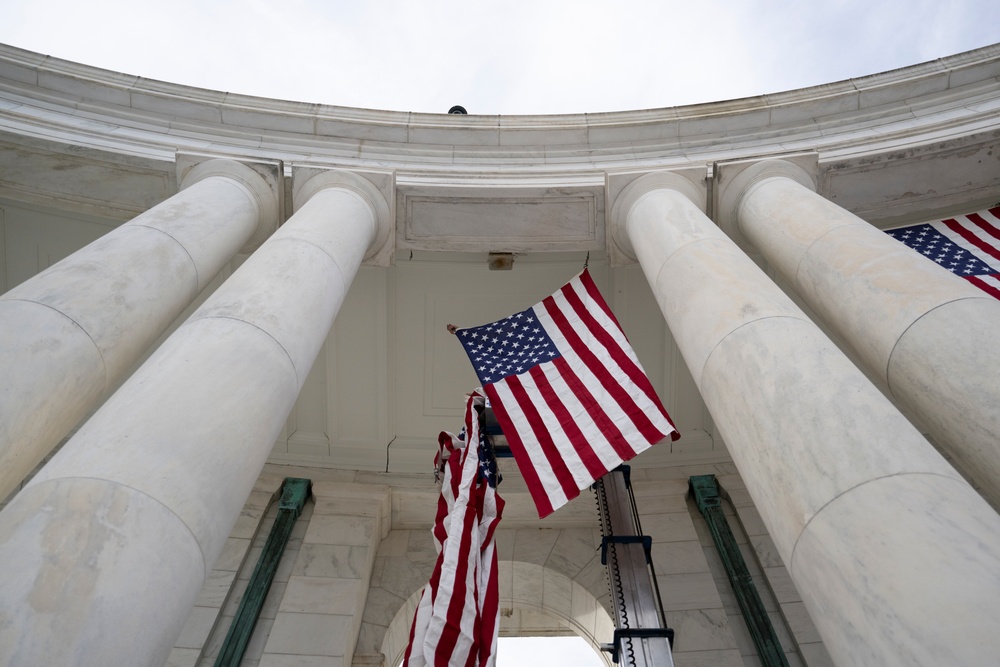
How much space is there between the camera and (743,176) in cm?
1293

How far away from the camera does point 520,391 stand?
35.6 ft

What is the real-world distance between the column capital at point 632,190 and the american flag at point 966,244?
3.84 meters

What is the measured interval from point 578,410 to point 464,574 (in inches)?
115

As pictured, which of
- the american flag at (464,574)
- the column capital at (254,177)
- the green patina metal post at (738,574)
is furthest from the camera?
the green patina metal post at (738,574)

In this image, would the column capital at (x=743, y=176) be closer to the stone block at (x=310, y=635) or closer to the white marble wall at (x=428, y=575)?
the white marble wall at (x=428, y=575)

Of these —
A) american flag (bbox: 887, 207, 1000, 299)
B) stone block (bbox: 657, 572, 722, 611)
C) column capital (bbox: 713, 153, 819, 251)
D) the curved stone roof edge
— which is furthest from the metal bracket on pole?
the curved stone roof edge

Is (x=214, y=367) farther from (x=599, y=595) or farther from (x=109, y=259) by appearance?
(x=599, y=595)

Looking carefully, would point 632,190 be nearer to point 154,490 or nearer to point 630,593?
point 630,593

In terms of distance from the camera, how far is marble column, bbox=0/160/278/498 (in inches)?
275

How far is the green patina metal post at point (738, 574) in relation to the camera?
12844 mm

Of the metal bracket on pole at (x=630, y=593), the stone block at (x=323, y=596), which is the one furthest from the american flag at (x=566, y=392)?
the stone block at (x=323, y=596)

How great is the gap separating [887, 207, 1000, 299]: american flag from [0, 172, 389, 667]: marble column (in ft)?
34.9

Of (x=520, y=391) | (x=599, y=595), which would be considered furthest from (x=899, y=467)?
(x=599, y=595)

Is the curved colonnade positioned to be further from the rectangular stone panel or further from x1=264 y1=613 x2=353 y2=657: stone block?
x1=264 y1=613 x2=353 y2=657: stone block
